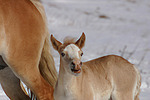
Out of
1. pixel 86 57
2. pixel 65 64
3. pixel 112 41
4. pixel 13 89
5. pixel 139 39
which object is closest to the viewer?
pixel 65 64

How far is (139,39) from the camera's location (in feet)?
37.0

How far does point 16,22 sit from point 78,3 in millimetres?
13967

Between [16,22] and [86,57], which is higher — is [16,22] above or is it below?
above

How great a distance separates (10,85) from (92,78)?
50.1 inches

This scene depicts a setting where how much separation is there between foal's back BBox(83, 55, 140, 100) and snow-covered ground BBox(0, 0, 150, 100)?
349 cm

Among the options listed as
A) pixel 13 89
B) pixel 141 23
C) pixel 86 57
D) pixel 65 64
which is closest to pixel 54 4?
pixel 141 23

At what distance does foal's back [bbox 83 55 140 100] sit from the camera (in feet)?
10.2

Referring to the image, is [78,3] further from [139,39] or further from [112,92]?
[112,92]

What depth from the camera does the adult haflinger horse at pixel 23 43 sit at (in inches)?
125

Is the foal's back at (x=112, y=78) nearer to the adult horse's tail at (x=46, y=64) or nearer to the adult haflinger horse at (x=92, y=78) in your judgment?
the adult haflinger horse at (x=92, y=78)

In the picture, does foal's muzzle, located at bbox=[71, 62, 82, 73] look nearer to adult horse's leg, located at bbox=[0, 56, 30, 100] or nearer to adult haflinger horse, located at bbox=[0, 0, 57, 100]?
adult haflinger horse, located at bbox=[0, 0, 57, 100]

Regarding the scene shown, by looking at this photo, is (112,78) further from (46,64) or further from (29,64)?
(46,64)

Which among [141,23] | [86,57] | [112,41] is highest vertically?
[86,57]

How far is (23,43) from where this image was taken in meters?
3.32
